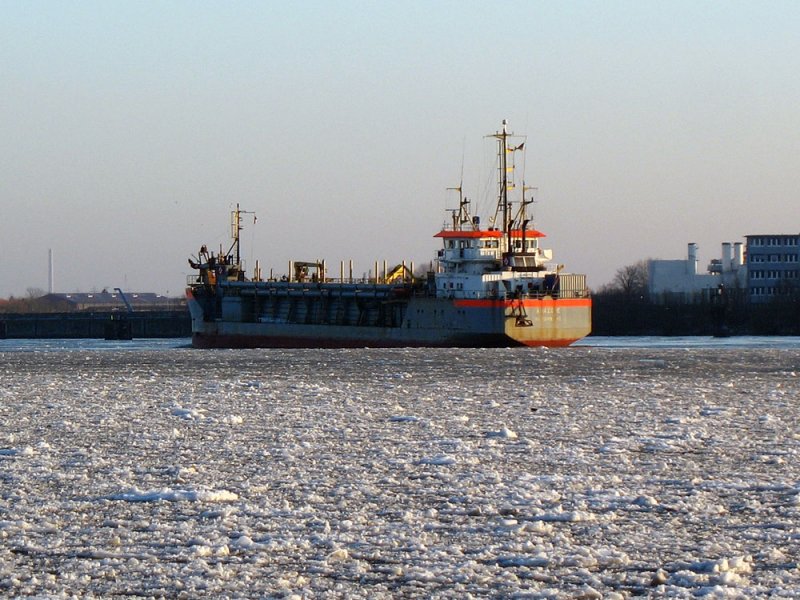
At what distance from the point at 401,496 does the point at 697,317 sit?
299ft

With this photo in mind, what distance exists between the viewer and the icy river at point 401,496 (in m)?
8.38

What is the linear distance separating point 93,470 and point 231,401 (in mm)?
8364

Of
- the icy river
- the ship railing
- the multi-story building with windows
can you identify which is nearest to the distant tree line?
the multi-story building with windows

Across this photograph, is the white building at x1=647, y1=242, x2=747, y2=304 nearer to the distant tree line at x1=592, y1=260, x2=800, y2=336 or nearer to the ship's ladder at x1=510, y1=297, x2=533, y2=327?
the distant tree line at x1=592, y1=260, x2=800, y2=336

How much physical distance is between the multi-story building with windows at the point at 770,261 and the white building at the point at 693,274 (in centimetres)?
106

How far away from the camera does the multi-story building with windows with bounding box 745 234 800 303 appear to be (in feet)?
415

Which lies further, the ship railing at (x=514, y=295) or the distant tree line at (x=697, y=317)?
the distant tree line at (x=697, y=317)

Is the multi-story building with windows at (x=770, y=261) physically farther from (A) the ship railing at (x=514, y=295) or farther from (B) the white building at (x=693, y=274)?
(A) the ship railing at (x=514, y=295)

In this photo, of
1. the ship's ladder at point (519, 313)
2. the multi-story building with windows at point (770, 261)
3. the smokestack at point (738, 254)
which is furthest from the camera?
the smokestack at point (738, 254)

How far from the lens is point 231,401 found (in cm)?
2119

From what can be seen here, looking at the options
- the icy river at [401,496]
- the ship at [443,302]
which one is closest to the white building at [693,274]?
the ship at [443,302]

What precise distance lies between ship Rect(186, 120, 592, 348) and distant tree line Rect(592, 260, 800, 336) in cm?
3018

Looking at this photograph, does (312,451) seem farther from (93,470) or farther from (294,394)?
(294,394)

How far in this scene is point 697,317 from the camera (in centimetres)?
9944
